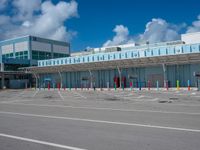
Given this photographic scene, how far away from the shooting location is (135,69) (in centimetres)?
4109

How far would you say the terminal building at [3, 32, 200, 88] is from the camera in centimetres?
3497

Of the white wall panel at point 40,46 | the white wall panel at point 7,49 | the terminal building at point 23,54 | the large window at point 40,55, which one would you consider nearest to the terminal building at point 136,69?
the terminal building at point 23,54

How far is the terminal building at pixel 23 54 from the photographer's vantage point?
5870cm

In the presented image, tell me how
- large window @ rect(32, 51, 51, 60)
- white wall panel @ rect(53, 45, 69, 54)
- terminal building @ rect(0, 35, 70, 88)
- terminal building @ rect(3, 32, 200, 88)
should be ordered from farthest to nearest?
1. white wall panel @ rect(53, 45, 69, 54)
2. large window @ rect(32, 51, 51, 60)
3. terminal building @ rect(0, 35, 70, 88)
4. terminal building @ rect(3, 32, 200, 88)

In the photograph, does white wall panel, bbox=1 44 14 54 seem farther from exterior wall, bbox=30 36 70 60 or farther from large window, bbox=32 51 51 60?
exterior wall, bbox=30 36 70 60

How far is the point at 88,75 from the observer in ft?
155

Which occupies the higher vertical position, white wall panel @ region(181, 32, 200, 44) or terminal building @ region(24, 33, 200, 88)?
white wall panel @ region(181, 32, 200, 44)

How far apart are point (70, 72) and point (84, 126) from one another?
4163 cm

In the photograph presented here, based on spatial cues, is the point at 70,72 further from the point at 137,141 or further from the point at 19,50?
the point at 137,141

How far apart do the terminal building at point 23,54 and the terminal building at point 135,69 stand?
6545mm

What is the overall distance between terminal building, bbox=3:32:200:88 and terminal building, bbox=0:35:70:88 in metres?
6.55

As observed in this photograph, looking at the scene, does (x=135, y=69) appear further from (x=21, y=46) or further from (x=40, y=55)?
(x=21, y=46)

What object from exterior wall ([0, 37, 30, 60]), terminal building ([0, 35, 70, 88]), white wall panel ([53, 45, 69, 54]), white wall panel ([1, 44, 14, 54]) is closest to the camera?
terminal building ([0, 35, 70, 88])

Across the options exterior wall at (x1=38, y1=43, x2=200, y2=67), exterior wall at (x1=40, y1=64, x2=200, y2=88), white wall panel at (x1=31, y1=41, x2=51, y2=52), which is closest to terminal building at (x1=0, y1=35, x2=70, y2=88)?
white wall panel at (x1=31, y1=41, x2=51, y2=52)
